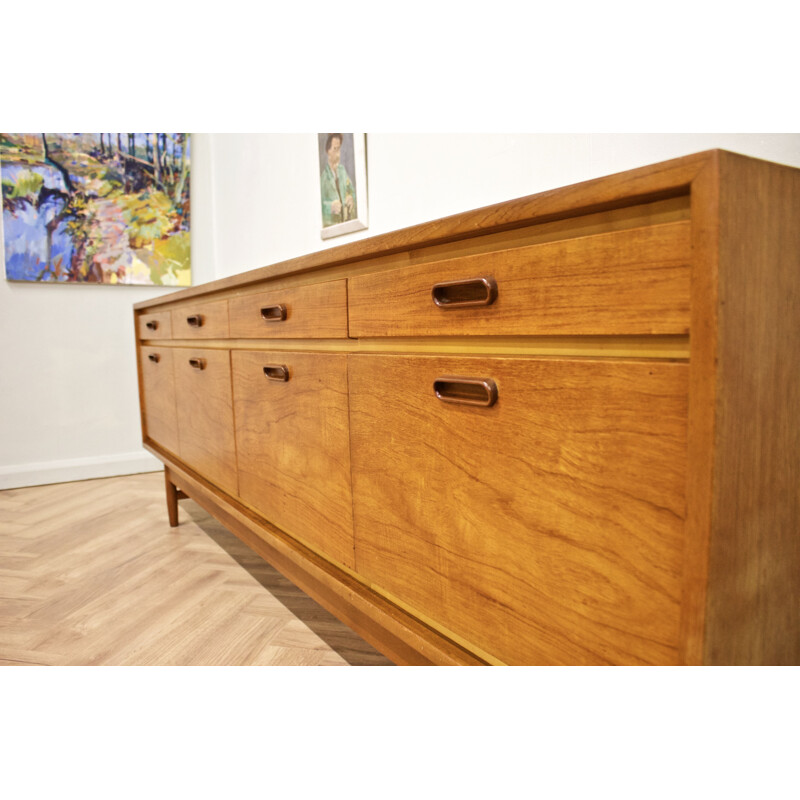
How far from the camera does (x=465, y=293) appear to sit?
765 mm

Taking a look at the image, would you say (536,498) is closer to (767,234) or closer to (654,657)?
(654,657)

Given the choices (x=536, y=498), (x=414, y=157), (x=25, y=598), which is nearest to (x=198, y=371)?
(x=25, y=598)

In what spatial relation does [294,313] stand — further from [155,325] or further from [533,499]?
[155,325]

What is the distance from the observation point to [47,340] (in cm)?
298

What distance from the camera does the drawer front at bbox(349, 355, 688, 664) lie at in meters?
0.56

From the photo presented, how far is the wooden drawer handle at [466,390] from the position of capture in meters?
0.72

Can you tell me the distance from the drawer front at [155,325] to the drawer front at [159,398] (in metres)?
0.05

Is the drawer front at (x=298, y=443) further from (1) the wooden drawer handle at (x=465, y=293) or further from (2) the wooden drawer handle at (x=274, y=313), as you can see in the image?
(1) the wooden drawer handle at (x=465, y=293)

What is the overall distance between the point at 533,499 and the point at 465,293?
11.2 inches

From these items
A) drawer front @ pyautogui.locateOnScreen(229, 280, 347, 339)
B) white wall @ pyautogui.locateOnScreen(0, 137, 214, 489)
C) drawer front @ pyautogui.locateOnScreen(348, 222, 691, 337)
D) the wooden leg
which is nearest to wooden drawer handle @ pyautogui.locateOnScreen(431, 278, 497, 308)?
drawer front @ pyautogui.locateOnScreen(348, 222, 691, 337)

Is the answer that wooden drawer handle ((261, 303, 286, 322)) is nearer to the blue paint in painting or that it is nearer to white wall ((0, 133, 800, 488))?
white wall ((0, 133, 800, 488))

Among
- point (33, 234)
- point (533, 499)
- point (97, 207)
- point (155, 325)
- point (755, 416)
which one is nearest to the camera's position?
point (755, 416)

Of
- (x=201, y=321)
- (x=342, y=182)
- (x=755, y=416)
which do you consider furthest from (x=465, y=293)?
(x=342, y=182)

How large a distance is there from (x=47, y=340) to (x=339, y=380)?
8.63 ft
